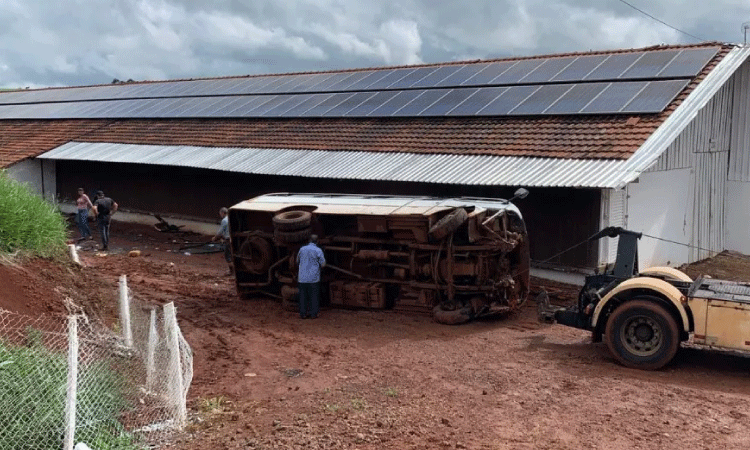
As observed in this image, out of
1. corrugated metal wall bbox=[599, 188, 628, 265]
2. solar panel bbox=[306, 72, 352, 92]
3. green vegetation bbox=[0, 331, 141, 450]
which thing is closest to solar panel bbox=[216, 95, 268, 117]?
solar panel bbox=[306, 72, 352, 92]

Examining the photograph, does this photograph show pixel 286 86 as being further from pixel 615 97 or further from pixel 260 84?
pixel 615 97

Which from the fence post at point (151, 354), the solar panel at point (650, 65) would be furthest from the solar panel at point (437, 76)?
the fence post at point (151, 354)

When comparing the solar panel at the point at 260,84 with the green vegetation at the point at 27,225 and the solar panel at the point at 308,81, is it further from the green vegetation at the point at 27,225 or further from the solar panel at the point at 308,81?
the green vegetation at the point at 27,225

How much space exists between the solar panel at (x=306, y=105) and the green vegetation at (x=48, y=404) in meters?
Result: 16.0

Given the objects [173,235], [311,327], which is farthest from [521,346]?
[173,235]

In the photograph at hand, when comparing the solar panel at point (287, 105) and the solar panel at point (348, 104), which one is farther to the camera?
the solar panel at point (287, 105)

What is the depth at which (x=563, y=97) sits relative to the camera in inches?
670

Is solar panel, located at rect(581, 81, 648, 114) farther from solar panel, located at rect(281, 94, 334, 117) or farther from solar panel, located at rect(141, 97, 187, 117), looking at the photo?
solar panel, located at rect(141, 97, 187, 117)

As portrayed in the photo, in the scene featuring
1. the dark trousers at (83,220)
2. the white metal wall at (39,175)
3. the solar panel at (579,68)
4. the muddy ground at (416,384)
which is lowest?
the muddy ground at (416,384)

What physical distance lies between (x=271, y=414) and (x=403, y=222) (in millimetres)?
5323

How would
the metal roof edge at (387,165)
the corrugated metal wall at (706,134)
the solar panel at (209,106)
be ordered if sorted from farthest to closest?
Result: the solar panel at (209,106)
the corrugated metal wall at (706,134)
the metal roof edge at (387,165)

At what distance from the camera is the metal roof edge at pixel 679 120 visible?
13.0 meters

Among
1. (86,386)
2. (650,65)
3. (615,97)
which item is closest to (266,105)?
(615,97)

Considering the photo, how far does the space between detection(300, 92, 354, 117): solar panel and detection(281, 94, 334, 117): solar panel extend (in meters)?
0.20
